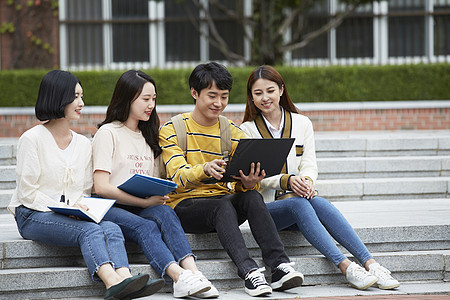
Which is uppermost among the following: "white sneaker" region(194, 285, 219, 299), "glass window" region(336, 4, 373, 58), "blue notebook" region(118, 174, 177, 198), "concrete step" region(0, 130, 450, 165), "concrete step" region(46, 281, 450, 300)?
"glass window" region(336, 4, 373, 58)

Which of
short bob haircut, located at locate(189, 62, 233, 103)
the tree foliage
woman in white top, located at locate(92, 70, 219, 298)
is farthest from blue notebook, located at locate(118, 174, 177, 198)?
the tree foliage

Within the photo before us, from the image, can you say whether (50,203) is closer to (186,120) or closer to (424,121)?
(186,120)

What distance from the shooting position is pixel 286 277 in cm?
402

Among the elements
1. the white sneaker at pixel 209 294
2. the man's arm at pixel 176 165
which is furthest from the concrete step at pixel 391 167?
the white sneaker at pixel 209 294

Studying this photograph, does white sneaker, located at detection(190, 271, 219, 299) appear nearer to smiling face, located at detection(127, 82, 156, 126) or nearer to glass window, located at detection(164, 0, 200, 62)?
smiling face, located at detection(127, 82, 156, 126)

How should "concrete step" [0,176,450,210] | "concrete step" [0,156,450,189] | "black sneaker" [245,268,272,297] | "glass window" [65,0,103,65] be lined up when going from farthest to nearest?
Result: "glass window" [65,0,103,65]
"concrete step" [0,156,450,189]
"concrete step" [0,176,450,210]
"black sneaker" [245,268,272,297]

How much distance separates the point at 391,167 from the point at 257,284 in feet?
10.9

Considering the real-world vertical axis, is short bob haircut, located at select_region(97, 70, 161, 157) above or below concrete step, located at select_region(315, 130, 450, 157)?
above

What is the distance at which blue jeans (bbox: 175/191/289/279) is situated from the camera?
412cm

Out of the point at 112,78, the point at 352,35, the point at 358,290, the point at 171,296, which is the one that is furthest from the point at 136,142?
the point at 352,35

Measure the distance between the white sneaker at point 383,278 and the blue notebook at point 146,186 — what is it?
55.5 inches

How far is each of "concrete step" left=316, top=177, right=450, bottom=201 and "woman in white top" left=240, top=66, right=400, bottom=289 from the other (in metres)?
1.59

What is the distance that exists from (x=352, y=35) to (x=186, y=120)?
312 inches

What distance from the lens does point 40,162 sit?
4125 millimetres
